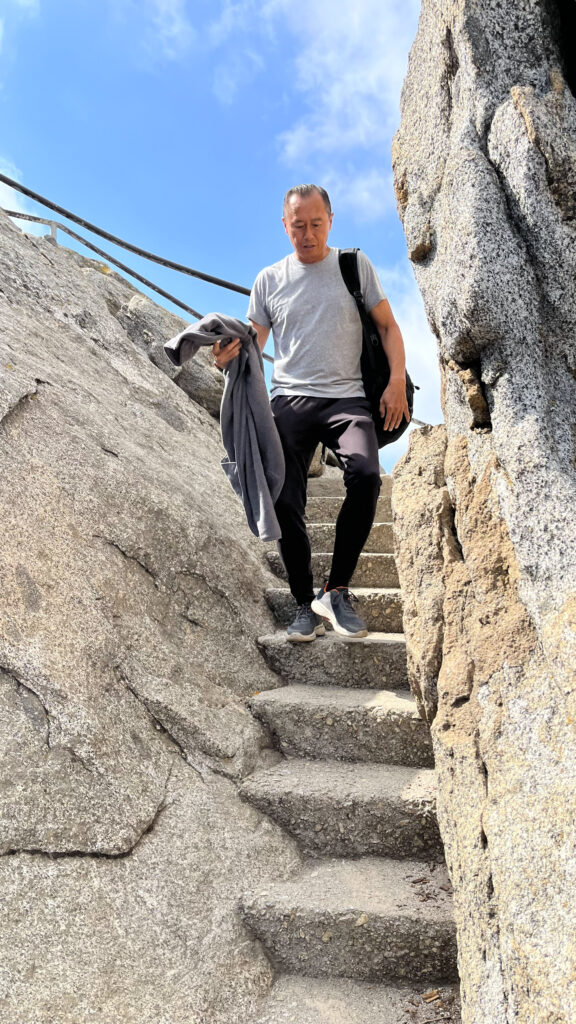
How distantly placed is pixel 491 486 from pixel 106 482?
1953mm

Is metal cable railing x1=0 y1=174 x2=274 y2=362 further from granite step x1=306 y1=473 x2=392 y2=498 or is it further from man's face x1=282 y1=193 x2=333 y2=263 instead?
man's face x1=282 y1=193 x2=333 y2=263

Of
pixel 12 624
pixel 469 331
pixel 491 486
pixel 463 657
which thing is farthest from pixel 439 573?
pixel 12 624

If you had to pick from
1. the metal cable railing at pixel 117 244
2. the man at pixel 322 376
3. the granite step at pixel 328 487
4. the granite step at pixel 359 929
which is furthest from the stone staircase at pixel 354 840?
the metal cable railing at pixel 117 244

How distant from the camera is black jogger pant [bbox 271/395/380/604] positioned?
3271 millimetres

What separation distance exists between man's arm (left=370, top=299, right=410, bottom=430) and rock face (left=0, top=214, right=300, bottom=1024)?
1143 mm

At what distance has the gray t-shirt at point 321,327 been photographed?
3.39 m

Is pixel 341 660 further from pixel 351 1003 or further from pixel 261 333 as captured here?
pixel 261 333

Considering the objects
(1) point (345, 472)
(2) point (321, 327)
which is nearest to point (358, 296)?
(2) point (321, 327)

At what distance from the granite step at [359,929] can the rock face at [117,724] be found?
3.9 inches

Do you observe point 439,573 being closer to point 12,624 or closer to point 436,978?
point 436,978

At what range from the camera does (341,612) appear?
11.3 ft

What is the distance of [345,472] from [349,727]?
115 cm

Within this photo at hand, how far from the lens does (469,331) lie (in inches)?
79.5

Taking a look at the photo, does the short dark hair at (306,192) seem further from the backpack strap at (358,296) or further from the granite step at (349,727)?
the granite step at (349,727)
